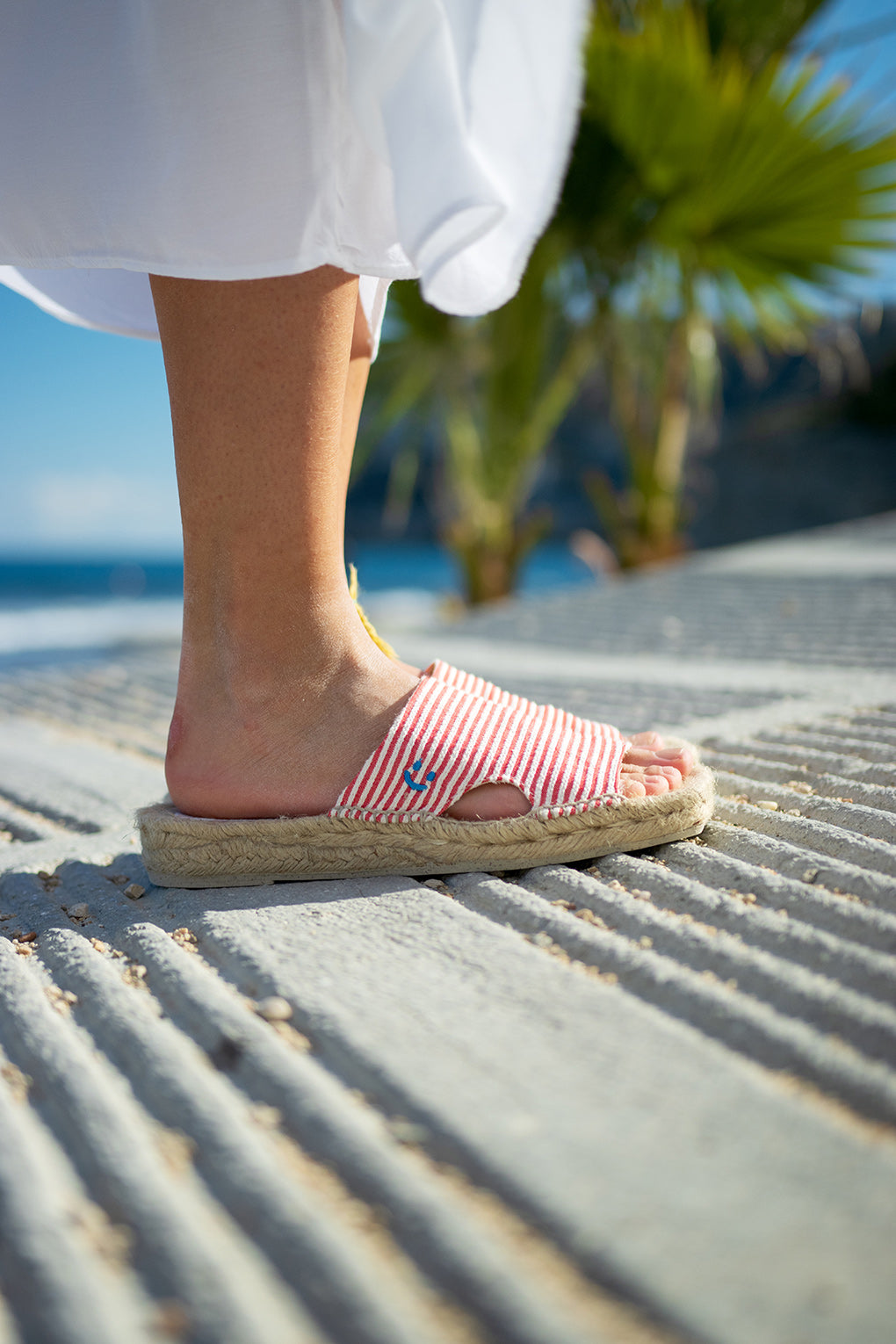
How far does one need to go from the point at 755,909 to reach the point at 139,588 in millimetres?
17227

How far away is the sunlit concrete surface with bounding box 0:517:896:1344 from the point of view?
30cm

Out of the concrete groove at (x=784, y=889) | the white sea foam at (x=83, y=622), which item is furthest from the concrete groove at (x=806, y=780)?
the white sea foam at (x=83, y=622)

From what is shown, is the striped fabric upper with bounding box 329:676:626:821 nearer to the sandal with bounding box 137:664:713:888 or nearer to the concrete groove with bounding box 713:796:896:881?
the sandal with bounding box 137:664:713:888

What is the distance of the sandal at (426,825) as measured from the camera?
2.04ft

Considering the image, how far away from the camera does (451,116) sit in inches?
20.2

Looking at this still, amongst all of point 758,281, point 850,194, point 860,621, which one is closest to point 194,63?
point 860,621

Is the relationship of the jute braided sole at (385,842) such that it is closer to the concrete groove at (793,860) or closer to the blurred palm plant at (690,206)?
the concrete groove at (793,860)

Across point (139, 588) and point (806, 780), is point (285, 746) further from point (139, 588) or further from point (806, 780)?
point (139, 588)

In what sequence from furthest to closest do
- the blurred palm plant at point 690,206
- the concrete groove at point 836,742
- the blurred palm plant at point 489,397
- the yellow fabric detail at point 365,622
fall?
the blurred palm plant at point 489,397
the blurred palm plant at point 690,206
the concrete groove at point 836,742
the yellow fabric detail at point 365,622

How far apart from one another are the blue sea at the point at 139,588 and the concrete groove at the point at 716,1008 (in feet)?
8.78

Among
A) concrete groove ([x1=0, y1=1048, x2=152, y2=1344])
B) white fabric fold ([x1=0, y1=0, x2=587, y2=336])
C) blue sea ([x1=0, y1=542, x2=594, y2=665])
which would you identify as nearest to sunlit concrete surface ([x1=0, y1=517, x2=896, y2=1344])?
concrete groove ([x1=0, y1=1048, x2=152, y2=1344])

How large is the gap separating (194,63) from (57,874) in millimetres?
527

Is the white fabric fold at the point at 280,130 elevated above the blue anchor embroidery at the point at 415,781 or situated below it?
above

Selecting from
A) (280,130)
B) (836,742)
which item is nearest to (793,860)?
(836,742)
